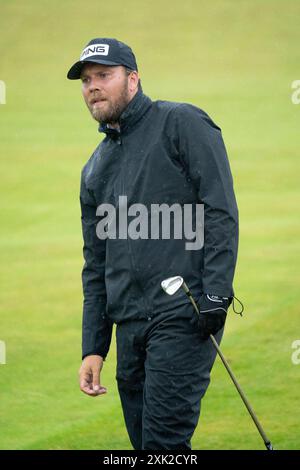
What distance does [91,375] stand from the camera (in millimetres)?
4863

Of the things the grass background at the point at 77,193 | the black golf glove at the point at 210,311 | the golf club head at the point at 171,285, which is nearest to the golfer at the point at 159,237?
the black golf glove at the point at 210,311

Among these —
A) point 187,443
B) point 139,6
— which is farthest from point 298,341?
point 139,6

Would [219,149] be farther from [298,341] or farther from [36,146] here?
[36,146]

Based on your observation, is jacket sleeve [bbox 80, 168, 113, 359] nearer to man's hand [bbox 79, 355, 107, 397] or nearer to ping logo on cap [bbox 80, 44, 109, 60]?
man's hand [bbox 79, 355, 107, 397]

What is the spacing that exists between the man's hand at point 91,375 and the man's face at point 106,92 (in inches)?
37.3

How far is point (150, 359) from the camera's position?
452cm

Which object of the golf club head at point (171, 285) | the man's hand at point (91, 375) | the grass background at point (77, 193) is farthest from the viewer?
the grass background at point (77, 193)

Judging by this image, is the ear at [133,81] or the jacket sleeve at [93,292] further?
the jacket sleeve at [93,292]

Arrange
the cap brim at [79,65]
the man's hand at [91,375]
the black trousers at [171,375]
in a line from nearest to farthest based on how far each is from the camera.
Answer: the black trousers at [171,375], the cap brim at [79,65], the man's hand at [91,375]

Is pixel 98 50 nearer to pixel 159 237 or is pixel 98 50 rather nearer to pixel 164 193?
pixel 164 193

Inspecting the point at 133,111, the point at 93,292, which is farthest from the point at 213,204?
the point at 93,292

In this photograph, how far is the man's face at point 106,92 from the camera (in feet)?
15.2

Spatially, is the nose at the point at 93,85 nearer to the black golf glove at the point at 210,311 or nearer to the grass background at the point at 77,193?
the black golf glove at the point at 210,311

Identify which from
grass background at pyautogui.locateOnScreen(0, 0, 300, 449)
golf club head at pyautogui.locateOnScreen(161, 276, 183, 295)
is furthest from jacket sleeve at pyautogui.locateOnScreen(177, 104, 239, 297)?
grass background at pyautogui.locateOnScreen(0, 0, 300, 449)
